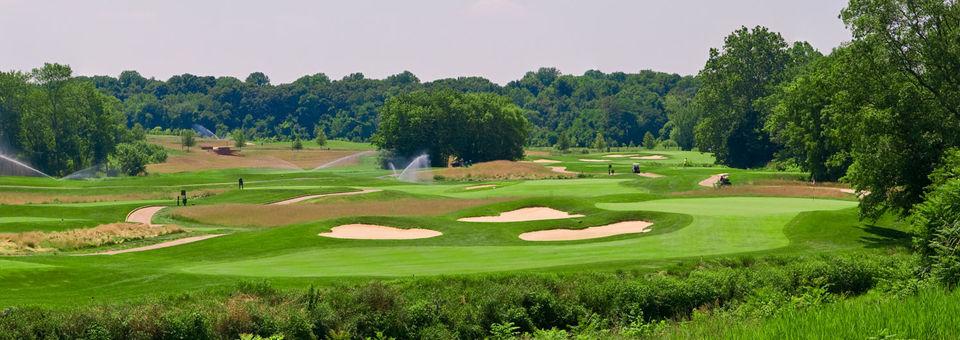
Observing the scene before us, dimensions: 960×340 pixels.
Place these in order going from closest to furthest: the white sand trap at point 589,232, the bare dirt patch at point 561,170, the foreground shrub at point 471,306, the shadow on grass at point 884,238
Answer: the foreground shrub at point 471,306
the shadow on grass at point 884,238
the white sand trap at point 589,232
the bare dirt patch at point 561,170

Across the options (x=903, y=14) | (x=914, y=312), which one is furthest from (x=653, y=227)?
(x=914, y=312)

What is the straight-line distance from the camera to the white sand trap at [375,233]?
141 feet

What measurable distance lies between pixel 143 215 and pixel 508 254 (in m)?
36.2

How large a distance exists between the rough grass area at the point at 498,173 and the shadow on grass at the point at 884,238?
6004 centimetres

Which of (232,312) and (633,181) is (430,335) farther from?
(633,181)

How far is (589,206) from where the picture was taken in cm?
5194

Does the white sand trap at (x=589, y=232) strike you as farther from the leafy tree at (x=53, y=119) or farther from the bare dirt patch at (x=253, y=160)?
the leafy tree at (x=53, y=119)

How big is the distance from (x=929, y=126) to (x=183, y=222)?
136 feet

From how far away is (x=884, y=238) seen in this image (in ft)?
129

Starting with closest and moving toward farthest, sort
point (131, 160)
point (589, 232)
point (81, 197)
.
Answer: point (589, 232) < point (81, 197) < point (131, 160)

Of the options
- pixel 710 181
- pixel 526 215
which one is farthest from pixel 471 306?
pixel 710 181

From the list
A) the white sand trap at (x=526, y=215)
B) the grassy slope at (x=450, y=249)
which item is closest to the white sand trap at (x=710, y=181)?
the grassy slope at (x=450, y=249)

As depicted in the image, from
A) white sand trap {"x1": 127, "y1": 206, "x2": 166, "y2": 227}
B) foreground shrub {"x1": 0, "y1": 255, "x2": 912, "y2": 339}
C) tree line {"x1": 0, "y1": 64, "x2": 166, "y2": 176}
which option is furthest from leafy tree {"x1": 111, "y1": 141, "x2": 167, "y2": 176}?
foreground shrub {"x1": 0, "y1": 255, "x2": 912, "y2": 339}

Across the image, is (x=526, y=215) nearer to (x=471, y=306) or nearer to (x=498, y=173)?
A: (x=471, y=306)
